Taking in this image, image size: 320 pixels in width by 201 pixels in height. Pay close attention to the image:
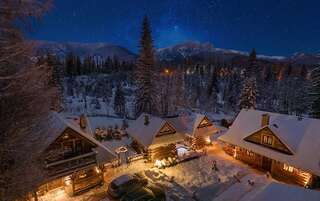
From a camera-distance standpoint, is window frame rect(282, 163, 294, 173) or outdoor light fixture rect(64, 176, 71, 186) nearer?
outdoor light fixture rect(64, 176, 71, 186)

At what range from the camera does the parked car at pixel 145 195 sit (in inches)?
564

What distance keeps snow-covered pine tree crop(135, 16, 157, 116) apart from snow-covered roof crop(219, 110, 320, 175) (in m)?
12.1

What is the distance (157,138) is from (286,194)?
14.7 m

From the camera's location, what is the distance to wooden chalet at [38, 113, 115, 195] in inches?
543

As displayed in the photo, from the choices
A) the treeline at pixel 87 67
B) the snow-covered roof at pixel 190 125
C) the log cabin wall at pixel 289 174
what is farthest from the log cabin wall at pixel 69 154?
the treeline at pixel 87 67

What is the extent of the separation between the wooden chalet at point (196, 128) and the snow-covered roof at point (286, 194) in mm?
16530

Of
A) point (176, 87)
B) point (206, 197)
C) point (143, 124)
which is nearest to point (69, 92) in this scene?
point (176, 87)

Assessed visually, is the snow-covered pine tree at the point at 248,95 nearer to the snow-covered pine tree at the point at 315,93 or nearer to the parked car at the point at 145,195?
the snow-covered pine tree at the point at 315,93

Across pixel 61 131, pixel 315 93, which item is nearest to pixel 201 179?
pixel 61 131

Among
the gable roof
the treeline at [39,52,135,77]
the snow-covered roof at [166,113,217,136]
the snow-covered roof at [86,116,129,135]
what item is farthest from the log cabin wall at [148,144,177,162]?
the treeline at [39,52,135,77]

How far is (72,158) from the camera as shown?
1475 centimetres

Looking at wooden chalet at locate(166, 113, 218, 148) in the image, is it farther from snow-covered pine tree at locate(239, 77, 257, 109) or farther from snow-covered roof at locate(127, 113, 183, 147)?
snow-covered pine tree at locate(239, 77, 257, 109)

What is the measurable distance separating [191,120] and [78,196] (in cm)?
1660

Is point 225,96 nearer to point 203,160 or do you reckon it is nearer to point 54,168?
point 203,160
